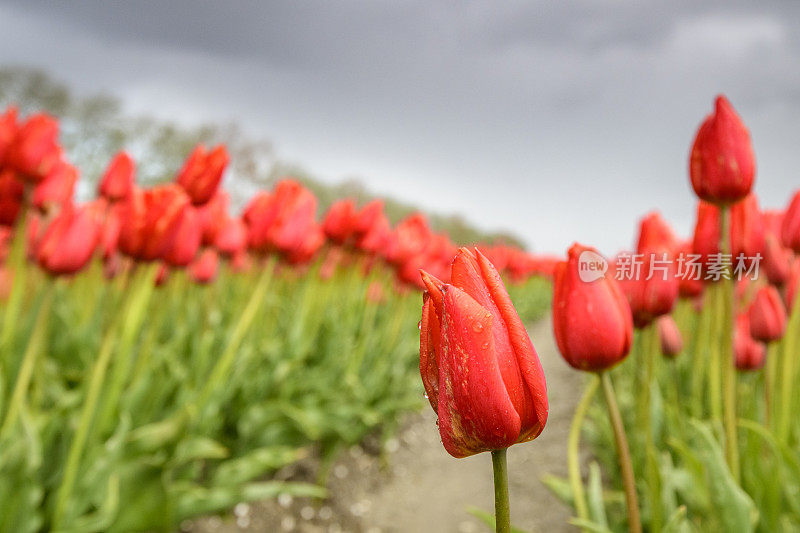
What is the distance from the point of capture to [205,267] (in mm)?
2771

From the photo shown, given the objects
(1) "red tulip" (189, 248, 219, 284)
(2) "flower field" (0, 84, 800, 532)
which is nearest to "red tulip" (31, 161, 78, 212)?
(2) "flower field" (0, 84, 800, 532)

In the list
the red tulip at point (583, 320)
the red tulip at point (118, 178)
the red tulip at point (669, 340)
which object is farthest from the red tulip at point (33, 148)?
the red tulip at point (669, 340)

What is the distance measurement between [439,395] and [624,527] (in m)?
1.80

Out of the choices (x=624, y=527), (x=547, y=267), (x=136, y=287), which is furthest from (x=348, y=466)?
(x=547, y=267)

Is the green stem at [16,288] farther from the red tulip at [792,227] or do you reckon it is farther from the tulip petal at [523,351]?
the red tulip at [792,227]

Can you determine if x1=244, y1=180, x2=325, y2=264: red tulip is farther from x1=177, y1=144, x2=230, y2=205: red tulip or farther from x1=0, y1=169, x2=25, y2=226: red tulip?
x1=0, y1=169, x2=25, y2=226: red tulip

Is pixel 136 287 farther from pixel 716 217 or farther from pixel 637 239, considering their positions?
pixel 716 217

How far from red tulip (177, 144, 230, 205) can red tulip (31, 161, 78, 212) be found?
0.45m

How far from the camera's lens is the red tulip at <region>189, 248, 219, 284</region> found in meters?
2.73

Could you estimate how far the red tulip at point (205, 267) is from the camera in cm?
273

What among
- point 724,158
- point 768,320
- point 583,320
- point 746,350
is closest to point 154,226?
point 583,320

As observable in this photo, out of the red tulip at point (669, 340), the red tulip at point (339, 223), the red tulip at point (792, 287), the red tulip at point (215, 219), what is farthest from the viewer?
the red tulip at point (339, 223)

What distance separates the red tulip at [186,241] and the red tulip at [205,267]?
37.7 inches

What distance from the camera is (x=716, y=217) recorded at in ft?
3.99
